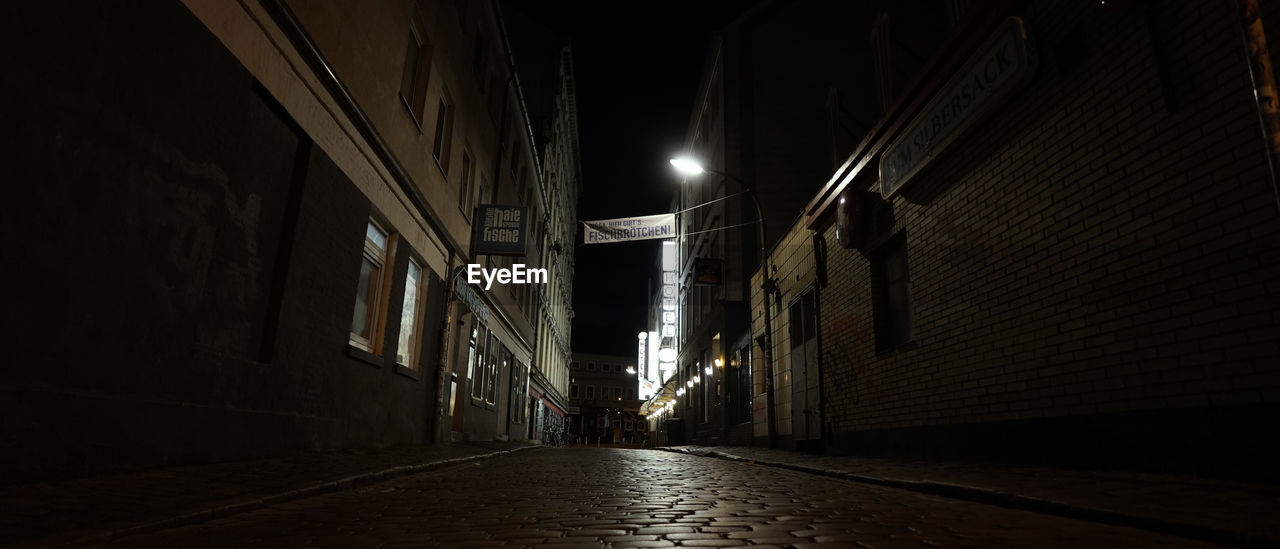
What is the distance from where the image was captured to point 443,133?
1480 centimetres

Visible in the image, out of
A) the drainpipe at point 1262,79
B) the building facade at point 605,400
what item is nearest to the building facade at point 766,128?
the drainpipe at point 1262,79

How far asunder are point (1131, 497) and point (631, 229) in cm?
A: 1629

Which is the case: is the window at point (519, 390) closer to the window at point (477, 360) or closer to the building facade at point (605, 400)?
the window at point (477, 360)

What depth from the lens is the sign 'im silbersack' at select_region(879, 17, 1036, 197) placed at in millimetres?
6988

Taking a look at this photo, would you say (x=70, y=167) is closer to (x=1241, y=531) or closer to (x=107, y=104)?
(x=107, y=104)

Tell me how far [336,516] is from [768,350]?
41.7 ft

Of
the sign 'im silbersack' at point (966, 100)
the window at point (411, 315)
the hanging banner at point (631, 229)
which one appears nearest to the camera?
the sign 'im silbersack' at point (966, 100)

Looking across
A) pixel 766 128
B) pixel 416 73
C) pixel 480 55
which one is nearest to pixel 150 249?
pixel 416 73

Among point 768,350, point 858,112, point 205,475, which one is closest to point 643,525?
point 205,475

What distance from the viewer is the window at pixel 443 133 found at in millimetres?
14195

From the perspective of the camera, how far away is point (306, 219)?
8.11m

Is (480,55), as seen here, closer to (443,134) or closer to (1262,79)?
(443,134)

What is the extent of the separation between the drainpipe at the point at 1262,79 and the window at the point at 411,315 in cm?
1159

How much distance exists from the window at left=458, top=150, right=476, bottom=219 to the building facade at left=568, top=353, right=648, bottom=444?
59550mm
